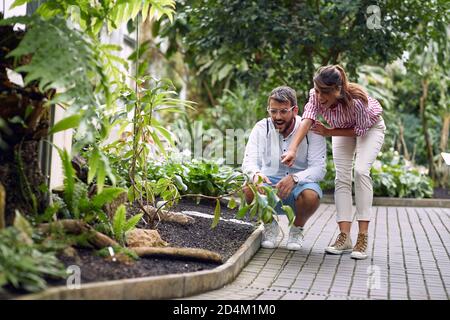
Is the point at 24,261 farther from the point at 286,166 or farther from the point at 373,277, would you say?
the point at 286,166

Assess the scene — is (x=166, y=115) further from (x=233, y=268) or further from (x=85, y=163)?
(x=233, y=268)

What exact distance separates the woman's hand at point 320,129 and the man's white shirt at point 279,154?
0.19ft

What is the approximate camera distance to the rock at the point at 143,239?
15.4 ft

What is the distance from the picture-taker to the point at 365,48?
397 inches

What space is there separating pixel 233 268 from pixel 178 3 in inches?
287

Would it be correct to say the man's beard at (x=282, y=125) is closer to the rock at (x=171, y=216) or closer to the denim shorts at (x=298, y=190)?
the denim shorts at (x=298, y=190)

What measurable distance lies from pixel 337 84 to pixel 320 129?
503 mm

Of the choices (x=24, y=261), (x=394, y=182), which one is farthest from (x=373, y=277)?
(x=394, y=182)

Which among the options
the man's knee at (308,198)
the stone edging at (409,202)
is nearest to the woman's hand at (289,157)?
the man's knee at (308,198)

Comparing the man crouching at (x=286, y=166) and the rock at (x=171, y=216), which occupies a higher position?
the man crouching at (x=286, y=166)

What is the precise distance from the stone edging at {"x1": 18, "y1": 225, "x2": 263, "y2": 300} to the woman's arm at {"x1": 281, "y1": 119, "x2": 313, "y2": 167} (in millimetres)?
885

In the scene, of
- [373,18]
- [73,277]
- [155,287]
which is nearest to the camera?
[73,277]

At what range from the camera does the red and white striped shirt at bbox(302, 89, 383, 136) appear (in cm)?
554

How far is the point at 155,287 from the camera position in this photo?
12.7 ft
